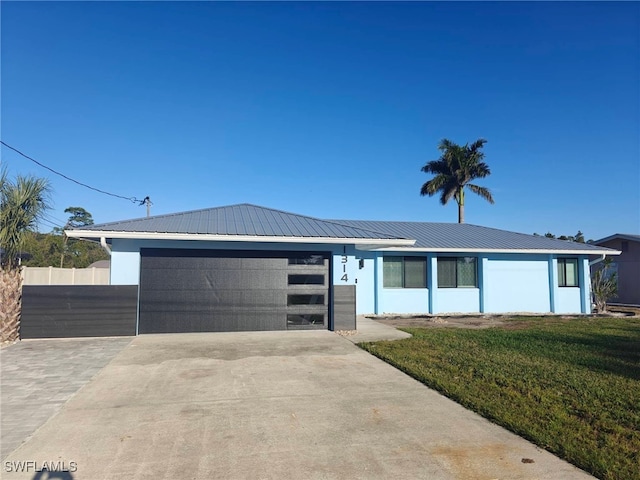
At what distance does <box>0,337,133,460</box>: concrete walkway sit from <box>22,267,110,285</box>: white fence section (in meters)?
12.2

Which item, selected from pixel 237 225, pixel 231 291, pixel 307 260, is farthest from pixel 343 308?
pixel 237 225

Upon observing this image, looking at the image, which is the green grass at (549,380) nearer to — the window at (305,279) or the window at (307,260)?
the window at (305,279)

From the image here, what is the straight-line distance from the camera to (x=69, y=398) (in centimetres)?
535

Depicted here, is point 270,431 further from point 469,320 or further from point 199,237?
point 469,320

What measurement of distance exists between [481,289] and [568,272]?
14.1 ft

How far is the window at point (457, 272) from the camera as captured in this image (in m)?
14.8

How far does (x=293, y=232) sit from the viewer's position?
35.7 feet

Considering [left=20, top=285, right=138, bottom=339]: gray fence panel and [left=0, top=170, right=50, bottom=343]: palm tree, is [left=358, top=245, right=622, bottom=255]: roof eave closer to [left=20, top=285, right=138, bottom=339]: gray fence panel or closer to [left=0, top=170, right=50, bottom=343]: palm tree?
[left=20, top=285, right=138, bottom=339]: gray fence panel

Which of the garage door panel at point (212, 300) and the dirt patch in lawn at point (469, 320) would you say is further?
the dirt patch in lawn at point (469, 320)

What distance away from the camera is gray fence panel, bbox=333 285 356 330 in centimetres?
1112

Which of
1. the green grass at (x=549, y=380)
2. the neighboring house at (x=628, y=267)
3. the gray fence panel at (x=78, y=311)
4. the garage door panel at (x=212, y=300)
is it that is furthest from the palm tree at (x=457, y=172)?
the gray fence panel at (x=78, y=311)

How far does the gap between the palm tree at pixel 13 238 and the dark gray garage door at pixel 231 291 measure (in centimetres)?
266

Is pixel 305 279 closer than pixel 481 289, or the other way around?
pixel 305 279

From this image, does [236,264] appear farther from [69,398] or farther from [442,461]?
[442,461]
